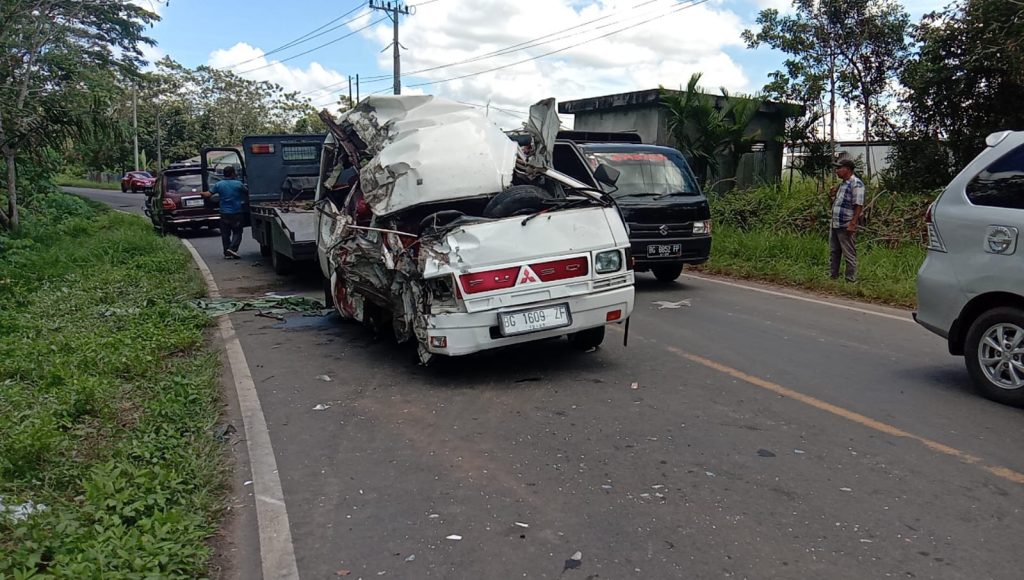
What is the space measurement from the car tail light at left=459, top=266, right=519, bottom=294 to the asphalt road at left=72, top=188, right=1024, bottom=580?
768mm

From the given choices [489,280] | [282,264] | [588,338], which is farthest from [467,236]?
[282,264]

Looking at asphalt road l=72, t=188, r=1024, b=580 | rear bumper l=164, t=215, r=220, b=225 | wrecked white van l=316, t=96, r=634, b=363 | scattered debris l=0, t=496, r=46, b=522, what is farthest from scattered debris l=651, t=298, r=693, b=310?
rear bumper l=164, t=215, r=220, b=225

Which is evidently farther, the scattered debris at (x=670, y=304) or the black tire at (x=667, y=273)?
the black tire at (x=667, y=273)

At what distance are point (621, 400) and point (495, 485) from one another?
1685 millimetres

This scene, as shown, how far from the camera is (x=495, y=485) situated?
166 inches

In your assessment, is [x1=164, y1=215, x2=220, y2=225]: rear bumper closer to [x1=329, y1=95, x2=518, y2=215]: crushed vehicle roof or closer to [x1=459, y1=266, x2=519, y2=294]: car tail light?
[x1=329, y1=95, x2=518, y2=215]: crushed vehicle roof

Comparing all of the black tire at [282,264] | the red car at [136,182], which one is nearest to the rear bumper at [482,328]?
the black tire at [282,264]

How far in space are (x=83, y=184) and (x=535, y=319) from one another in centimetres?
6031

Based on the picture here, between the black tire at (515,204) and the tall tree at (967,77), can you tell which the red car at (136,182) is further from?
the black tire at (515,204)

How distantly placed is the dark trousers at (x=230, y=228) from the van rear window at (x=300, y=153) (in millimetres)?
1684

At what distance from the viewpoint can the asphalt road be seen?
3471 mm

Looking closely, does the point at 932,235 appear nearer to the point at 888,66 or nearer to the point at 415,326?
the point at 415,326

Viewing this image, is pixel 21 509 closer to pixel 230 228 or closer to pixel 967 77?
pixel 230 228

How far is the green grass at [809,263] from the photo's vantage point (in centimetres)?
1023
